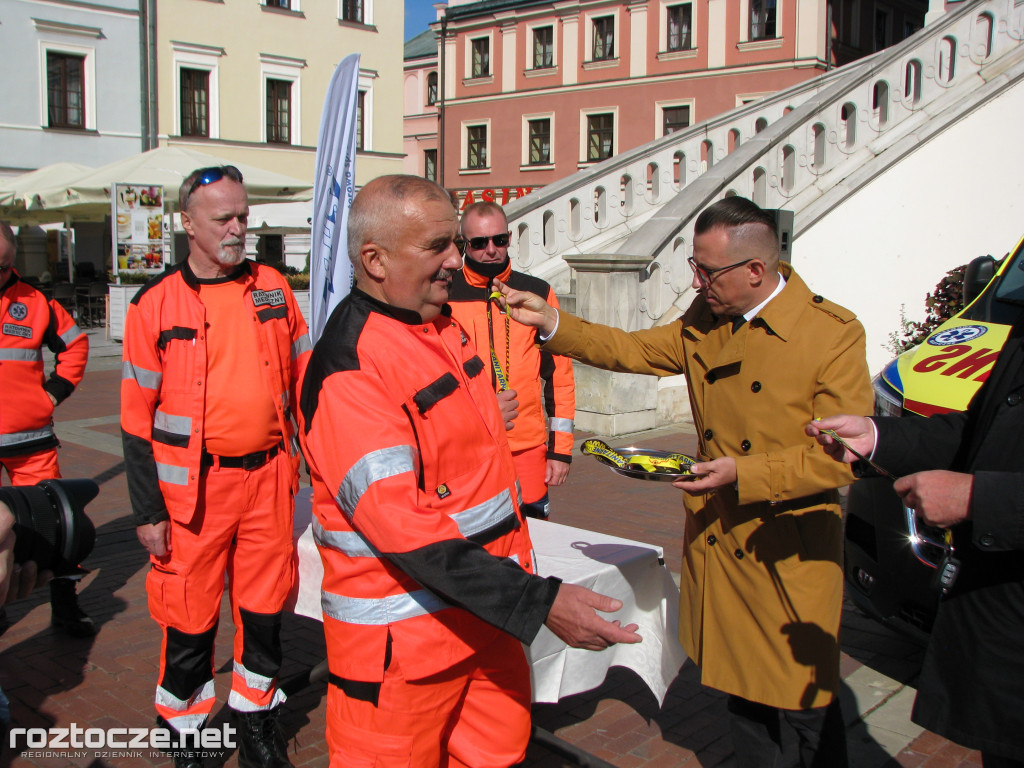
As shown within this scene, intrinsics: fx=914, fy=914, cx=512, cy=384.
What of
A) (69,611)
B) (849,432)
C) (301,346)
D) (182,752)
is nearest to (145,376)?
(301,346)

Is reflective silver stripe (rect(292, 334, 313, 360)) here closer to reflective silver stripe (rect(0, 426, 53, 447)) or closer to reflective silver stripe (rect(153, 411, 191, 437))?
reflective silver stripe (rect(153, 411, 191, 437))

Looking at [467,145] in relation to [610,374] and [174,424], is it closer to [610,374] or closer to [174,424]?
[610,374]

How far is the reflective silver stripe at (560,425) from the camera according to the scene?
15.4 ft

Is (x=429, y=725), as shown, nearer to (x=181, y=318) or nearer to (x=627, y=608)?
(x=627, y=608)

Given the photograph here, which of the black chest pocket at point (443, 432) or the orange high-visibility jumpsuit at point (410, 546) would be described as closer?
the orange high-visibility jumpsuit at point (410, 546)

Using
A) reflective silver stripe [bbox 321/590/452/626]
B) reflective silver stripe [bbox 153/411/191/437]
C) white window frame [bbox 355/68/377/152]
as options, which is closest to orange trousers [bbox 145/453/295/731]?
reflective silver stripe [bbox 153/411/191/437]

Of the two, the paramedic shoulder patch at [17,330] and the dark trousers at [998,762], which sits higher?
the paramedic shoulder patch at [17,330]

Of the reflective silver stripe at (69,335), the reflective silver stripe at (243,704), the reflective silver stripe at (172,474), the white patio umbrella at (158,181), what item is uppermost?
the white patio umbrella at (158,181)

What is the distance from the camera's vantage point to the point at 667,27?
39.5m

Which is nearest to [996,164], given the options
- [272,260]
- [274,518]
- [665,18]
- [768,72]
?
[274,518]

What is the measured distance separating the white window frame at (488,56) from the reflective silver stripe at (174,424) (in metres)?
44.6

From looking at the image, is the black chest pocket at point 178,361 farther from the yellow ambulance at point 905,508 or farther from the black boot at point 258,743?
the yellow ambulance at point 905,508

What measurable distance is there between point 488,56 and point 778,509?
46.0 metres

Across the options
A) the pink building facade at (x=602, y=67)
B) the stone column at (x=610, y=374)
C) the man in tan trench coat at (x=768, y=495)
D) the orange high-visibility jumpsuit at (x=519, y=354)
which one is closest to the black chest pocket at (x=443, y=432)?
the man in tan trench coat at (x=768, y=495)
